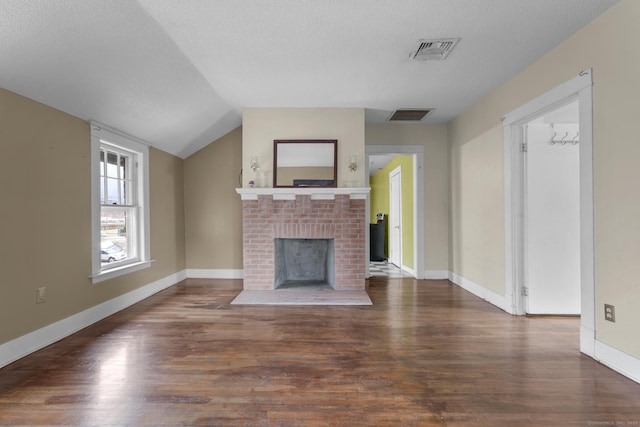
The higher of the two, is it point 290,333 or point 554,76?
point 554,76

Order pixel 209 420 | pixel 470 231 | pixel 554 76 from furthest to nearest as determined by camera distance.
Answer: pixel 470 231 < pixel 554 76 < pixel 209 420

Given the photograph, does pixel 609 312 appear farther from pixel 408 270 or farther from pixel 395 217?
pixel 395 217

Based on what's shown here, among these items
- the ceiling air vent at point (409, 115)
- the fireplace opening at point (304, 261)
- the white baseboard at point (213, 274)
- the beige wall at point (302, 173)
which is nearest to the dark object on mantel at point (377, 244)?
the fireplace opening at point (304, 261)

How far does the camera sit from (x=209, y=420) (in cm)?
164

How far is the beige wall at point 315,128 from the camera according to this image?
425 cm

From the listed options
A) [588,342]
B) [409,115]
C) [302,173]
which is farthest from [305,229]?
[588,342]

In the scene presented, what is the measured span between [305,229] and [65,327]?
8.68ft

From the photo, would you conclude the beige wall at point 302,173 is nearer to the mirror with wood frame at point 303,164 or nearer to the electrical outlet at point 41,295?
the mirror with wood frame at point 303,164

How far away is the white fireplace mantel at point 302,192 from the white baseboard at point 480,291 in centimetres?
182

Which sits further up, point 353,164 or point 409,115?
point 409,115

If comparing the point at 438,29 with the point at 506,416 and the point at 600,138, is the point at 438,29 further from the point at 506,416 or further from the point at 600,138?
the point at 506,416

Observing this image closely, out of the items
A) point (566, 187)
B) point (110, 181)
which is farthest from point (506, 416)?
point (110, 181)

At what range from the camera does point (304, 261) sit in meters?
4.89

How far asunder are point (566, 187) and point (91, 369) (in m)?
4.39
